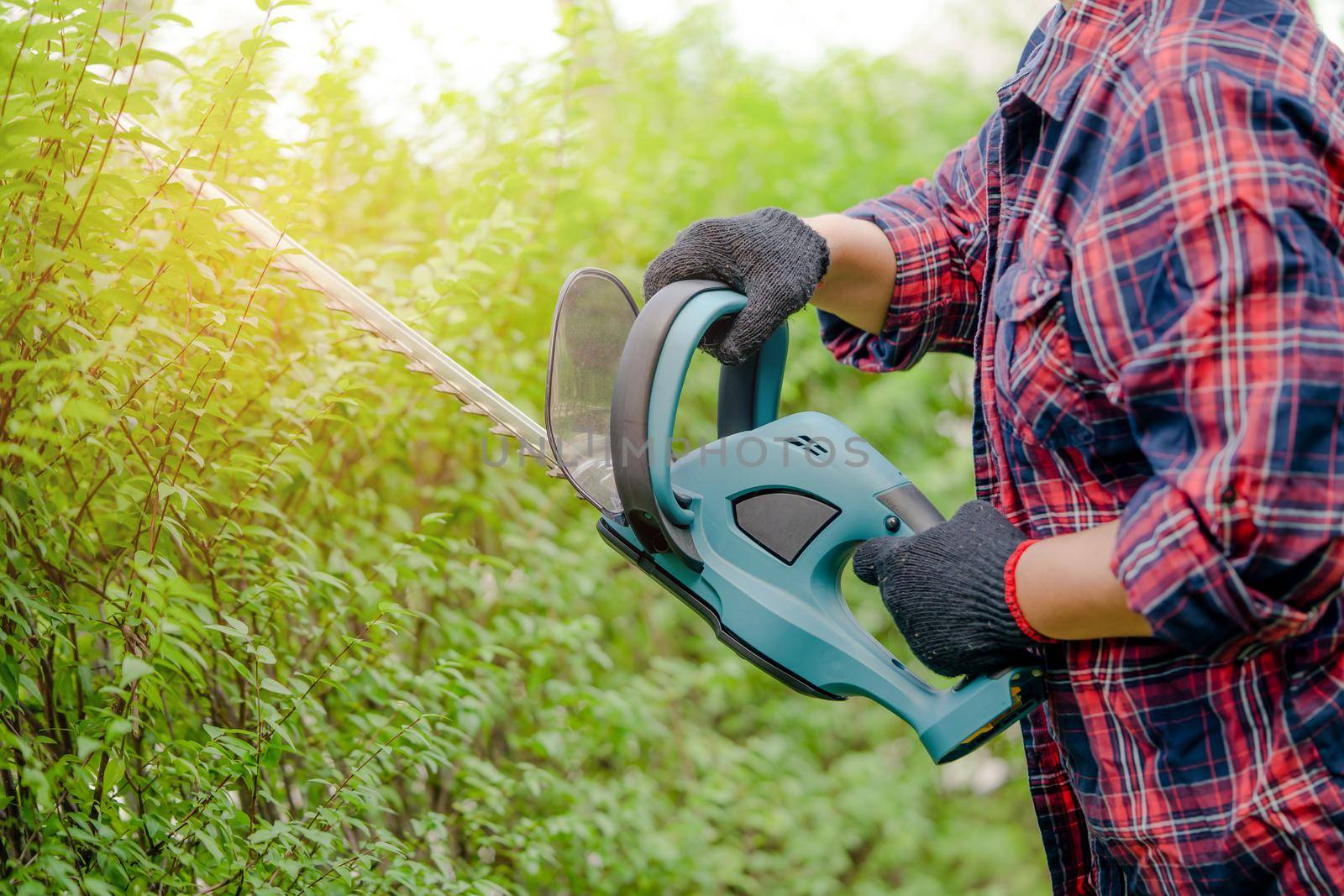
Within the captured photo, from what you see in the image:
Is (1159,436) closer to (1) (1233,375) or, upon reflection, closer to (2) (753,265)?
(1) (1233,375)

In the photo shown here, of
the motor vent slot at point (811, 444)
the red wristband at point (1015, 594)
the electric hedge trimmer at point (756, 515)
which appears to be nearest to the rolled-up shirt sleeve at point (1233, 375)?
the red wristband at point (1015, 594)

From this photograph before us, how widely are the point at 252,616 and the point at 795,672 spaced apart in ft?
2.90

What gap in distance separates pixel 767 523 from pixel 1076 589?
1.63ft

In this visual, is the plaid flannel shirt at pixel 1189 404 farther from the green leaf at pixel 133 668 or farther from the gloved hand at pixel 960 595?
the green leaf at pixel 133 668

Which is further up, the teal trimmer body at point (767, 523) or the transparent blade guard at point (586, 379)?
the transparent blade guard at point (586, 379)

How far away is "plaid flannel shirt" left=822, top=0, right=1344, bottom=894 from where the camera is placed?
933 millimetres

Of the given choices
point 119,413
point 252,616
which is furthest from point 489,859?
point 119,413

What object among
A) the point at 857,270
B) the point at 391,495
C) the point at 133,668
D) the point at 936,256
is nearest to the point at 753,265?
the point at 857,270

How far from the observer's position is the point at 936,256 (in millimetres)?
1532

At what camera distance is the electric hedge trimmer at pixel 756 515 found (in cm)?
142

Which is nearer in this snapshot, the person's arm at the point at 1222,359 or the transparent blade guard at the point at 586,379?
the person's arm at the point at 1222,359

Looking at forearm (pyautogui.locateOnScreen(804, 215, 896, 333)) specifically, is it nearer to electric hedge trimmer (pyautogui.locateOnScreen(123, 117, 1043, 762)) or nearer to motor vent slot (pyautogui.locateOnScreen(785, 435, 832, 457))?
electric hedge trimmer (pyautogui.locateOnScreen(123, 117, 1043, 762))

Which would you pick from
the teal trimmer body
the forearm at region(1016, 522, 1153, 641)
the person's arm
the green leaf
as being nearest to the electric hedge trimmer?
the teal trimmer body

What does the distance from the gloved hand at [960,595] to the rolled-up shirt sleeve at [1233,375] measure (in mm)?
210
